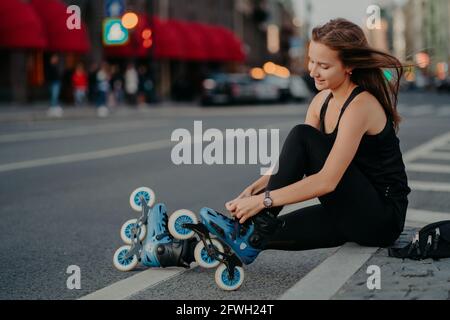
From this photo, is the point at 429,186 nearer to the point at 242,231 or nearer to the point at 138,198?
the point at 138,198

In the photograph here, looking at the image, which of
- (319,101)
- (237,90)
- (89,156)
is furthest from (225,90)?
(319,101)

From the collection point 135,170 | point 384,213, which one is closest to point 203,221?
point 384,213

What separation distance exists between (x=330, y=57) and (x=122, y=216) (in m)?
3.19

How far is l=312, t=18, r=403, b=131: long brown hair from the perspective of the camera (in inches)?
165

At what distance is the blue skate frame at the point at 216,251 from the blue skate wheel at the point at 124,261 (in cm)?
56

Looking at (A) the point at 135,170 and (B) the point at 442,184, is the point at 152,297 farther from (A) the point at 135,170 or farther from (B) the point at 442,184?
(A) the point at 135,170

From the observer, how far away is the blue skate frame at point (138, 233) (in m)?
4.57

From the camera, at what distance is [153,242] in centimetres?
453

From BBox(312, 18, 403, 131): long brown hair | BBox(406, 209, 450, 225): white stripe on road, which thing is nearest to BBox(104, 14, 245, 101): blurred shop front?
BBox(406, 209, 450, 225): white stripe on road

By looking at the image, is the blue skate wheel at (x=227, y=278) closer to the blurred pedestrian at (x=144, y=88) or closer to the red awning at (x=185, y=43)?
the blurred pedestrian at (x=144, y=88)

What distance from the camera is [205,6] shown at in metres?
49.2

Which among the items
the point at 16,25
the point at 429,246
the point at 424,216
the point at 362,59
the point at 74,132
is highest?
the point at 16,25

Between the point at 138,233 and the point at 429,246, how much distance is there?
63.6 inches

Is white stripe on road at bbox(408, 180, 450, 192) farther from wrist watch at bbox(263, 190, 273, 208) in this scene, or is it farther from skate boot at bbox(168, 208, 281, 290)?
wrist watch at bbox(263, 190, 273, 208)
